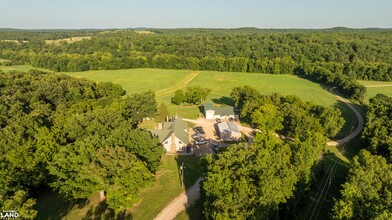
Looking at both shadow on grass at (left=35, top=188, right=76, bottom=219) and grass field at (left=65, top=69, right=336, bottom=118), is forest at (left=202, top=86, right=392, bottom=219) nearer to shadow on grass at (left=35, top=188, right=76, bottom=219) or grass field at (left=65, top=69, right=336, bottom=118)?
shadow on grass at (left=35, top=188, right=76, bottom=219)

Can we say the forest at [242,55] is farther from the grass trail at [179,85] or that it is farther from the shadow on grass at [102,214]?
the shadow on grass at [102,214]

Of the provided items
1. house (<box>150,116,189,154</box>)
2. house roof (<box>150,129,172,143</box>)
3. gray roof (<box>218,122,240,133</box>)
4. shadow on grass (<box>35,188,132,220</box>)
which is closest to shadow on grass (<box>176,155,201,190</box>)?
house (<box>150,116,189,154</box>)

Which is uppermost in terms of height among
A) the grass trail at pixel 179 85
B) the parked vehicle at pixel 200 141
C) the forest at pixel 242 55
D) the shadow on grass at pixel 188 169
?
the forest at pixel 242 55

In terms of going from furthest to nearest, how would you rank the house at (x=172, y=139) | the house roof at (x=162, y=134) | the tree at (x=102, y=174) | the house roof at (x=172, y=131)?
the house roof at (x=172, y=131) < the house at (x=172, y=139) < the house roof at (x=162, y=134) < the tree at (x=102, y=174)

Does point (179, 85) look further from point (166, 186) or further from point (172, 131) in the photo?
point (166, 186)

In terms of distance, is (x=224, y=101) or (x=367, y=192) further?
(x=224, y=101)

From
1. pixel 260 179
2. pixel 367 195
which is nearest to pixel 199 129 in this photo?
pixel 260 179

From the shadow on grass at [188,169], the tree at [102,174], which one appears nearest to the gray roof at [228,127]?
the shadow on grass at [188,169]

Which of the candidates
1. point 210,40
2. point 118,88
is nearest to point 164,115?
point 118,88
